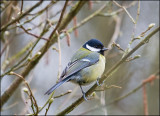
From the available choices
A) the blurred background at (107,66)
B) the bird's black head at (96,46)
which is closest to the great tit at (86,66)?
the bird's black head at (96,46)

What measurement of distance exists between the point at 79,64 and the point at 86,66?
0.07 m

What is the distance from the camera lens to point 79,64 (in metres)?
2.60

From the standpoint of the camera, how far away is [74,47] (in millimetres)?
5496

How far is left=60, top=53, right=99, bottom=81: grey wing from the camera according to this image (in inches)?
96.3

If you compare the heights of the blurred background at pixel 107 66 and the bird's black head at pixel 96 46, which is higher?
the bird's black head at pixel 96 46

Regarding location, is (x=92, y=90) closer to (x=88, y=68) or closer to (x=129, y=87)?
(x=88, y=68)

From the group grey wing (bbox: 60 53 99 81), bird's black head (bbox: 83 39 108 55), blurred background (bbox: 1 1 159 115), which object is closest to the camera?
grey wing (bbox: 60 53 99 81)

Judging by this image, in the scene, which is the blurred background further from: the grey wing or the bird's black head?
the grey wing

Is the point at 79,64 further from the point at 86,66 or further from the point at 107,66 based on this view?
the point at 107,66

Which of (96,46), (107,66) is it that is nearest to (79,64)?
(96,46)

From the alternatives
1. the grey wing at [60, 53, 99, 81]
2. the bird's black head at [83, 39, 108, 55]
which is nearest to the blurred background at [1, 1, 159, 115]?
the bird's black head at [83, 39, 108, 55]

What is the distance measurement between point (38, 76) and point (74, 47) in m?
1.00

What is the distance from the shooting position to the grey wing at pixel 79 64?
8.03ft

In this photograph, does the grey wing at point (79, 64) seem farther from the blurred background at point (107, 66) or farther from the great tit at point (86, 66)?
the blurred background at point (107, 66)
